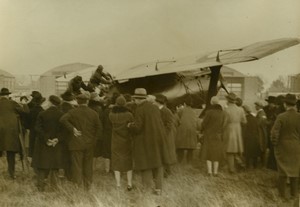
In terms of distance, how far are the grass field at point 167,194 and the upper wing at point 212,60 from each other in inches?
60.8

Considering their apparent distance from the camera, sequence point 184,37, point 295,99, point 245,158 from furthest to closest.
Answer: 1. point 245,158
2. point 184,37
3. point 295,99

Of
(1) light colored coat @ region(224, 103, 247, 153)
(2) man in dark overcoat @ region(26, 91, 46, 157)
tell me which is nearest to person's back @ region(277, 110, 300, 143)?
(1) light colored coat @ region(224, 103, 247, 153)

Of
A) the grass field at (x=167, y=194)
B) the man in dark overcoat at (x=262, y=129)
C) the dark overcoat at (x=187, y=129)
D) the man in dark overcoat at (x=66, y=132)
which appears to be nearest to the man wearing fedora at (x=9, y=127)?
the grass field at (x=167, y=194)

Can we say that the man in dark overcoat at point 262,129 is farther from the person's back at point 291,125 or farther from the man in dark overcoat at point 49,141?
the man in dark overcoat at point 49,141

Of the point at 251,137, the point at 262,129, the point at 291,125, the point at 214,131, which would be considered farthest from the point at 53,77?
the point at 291,125

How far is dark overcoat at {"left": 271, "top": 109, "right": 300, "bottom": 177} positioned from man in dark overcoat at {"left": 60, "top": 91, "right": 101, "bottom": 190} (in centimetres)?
226

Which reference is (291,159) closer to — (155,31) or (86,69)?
(155,31)

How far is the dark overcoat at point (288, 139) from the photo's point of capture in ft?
16.9

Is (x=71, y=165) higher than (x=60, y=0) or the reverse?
the reverse

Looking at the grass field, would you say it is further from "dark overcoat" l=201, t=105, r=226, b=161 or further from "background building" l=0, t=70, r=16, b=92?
"background building" l=0, t=70, r=16, b=92

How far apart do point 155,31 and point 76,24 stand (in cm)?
106

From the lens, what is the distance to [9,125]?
19.2 ft

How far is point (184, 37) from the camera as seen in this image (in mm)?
5516

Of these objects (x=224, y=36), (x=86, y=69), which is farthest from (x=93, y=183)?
(x=224, y=36)
